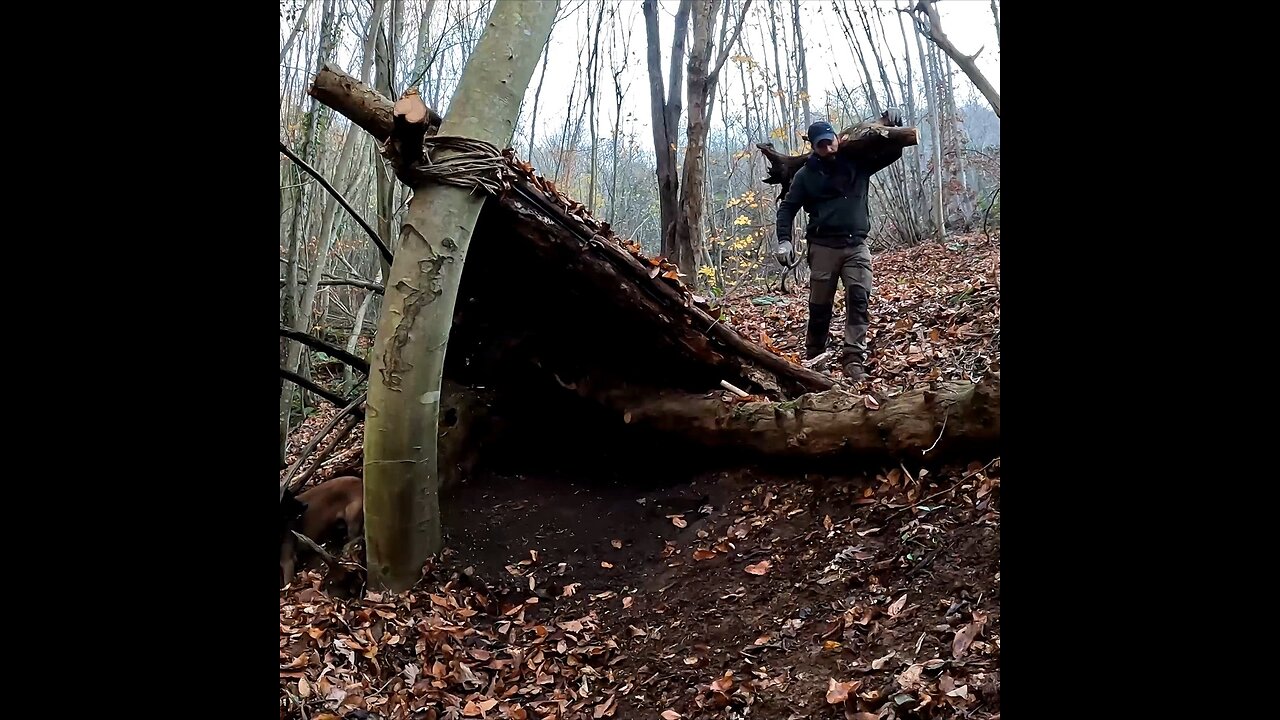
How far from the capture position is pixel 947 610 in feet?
9.52

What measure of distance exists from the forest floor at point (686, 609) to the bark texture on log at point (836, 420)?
6.5 inches

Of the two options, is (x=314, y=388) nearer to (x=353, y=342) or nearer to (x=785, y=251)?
(x=353, y=342)

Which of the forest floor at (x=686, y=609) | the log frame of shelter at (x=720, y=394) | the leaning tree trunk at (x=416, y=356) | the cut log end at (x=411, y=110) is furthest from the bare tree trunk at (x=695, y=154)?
the cut log end at (x=411, y=110)

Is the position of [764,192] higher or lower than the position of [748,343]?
higher

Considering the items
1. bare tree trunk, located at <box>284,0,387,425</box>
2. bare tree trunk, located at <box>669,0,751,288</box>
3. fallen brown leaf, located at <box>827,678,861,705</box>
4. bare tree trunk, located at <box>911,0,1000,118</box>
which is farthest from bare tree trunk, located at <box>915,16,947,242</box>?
fallen brown leaf, located at <box>827,678,861,705</box>

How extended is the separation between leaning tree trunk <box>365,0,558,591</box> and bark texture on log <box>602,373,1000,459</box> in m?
1.76

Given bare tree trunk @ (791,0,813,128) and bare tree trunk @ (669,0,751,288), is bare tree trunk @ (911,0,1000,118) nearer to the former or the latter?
bare tree trunk @ (669,0,751,288)

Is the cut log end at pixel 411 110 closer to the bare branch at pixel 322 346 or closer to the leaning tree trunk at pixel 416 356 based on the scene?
the leaning tree trunk at pixel 416 356

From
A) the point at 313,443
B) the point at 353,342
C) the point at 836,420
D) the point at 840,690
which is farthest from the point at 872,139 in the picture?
the point at 353,342

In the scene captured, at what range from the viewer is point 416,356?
3807 mm

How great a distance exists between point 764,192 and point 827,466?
44.8 feet

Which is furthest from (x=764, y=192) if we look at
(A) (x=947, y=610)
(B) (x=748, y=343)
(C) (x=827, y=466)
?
(A) (x=947, y=610)

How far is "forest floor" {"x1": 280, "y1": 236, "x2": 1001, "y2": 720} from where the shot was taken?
9.14 ft
